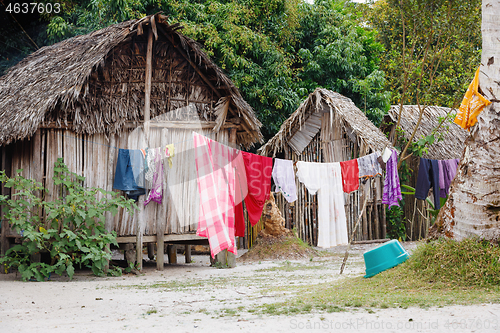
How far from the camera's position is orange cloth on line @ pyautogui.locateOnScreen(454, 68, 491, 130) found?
5.94 m

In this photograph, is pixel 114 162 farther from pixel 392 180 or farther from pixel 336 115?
pixel 336 115

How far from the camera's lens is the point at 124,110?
8.64 m

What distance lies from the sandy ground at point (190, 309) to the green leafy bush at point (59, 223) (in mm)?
279

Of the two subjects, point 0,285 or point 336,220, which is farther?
point 336,220

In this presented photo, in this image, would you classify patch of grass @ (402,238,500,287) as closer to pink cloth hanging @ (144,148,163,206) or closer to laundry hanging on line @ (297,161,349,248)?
laundry hanging on line @ (297,161,349,248)

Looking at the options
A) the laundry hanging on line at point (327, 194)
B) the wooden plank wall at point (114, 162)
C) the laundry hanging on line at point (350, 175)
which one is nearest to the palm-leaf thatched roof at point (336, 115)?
the laundry hanging on line at point (350, 175)

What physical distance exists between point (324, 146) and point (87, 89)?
7.12 metres

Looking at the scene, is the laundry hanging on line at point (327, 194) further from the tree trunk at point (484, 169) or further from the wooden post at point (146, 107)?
the tree trunk at point (484, 169)

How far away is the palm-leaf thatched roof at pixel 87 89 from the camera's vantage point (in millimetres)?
7652

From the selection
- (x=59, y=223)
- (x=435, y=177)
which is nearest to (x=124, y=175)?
(x=59, y=223)

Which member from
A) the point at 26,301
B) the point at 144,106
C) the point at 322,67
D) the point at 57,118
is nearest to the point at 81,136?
the point at 57,118

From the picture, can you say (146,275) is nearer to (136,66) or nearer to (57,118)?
(57,118)

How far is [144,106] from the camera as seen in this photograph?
29.1ft

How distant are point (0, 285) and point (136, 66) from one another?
14.1ft
